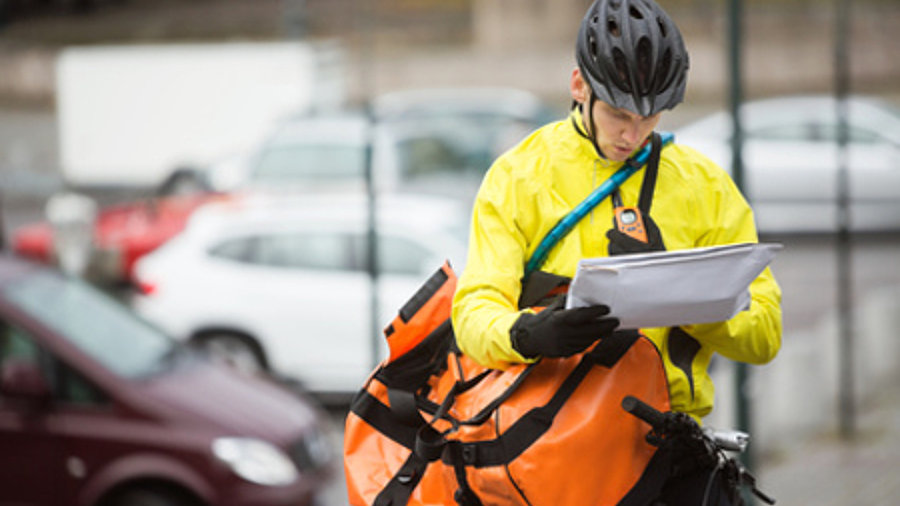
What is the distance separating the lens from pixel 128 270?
12.9 metres

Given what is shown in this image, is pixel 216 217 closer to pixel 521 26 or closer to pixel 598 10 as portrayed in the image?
pixel 598 10

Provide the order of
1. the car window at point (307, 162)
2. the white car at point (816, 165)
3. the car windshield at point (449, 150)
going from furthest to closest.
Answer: the white car at point (816, 165) → the car window at point (307, 162) → the car windshield at point (449, 150)

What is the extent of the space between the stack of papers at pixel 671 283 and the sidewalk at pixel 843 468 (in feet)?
17.1

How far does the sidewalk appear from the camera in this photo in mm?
7613

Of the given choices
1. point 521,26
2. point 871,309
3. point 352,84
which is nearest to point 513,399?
point 871,309

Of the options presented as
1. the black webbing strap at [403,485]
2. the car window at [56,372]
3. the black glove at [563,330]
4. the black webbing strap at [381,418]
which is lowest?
the car window at [56,372]

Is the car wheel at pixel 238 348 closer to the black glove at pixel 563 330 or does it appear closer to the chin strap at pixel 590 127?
the chin strap at pixel 590 127

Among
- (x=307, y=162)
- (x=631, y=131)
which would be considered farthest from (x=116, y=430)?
(x=307, y=162)

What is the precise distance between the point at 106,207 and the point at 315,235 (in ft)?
18.5

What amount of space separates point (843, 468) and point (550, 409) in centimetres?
608

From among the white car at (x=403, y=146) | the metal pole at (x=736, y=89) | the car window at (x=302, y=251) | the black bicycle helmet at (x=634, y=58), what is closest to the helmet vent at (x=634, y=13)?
the black bicycle helmet at (x=634, y=58)

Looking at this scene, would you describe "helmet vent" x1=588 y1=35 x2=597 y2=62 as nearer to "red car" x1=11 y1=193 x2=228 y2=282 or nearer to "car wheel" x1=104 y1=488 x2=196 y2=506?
"car wheel" x1=104 y1=488 x2=196 y2=506

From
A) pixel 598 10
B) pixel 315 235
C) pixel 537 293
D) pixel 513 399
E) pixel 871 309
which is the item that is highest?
pixel 598 10

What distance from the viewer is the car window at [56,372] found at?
22.6ft
